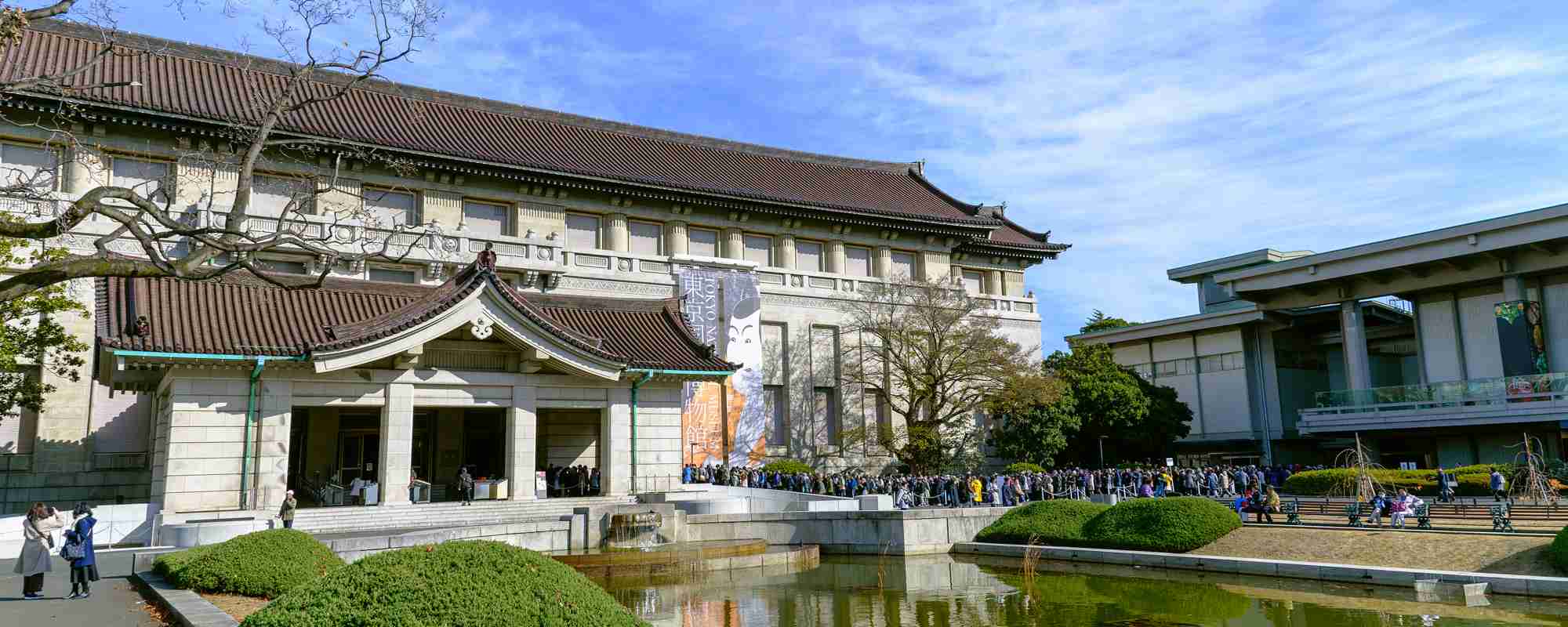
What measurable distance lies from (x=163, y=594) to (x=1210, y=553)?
19.2 meters

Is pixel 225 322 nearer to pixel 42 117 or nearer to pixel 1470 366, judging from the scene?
pixel 42 117

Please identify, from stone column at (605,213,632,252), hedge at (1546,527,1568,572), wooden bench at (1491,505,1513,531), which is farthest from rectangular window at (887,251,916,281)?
hedge at (1546,527,1568,572)

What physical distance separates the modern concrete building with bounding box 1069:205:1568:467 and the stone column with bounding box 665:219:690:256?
28.2 metres

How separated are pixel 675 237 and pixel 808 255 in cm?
710

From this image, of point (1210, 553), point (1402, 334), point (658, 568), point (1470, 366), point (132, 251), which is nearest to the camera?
point (658, 568)

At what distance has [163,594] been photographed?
12328mm

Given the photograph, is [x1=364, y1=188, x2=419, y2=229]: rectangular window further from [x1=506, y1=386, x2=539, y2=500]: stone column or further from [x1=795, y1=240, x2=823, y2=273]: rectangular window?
[x1=795, y1=240, x2=823, y2=273]: rectangular window

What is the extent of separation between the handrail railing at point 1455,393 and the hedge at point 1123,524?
84.9 ft

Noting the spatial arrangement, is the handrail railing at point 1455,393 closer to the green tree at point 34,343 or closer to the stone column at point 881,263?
the stone column at point 881,263

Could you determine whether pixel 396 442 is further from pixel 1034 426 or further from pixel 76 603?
pixel 1034 426

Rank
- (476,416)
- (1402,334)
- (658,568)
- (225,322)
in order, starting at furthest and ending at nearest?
(1402,334), (476,416), (225,322), (658,568)

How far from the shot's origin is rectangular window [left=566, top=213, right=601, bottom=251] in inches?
1560

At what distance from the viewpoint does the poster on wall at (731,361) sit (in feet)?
119

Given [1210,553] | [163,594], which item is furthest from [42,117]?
[1210,553]
